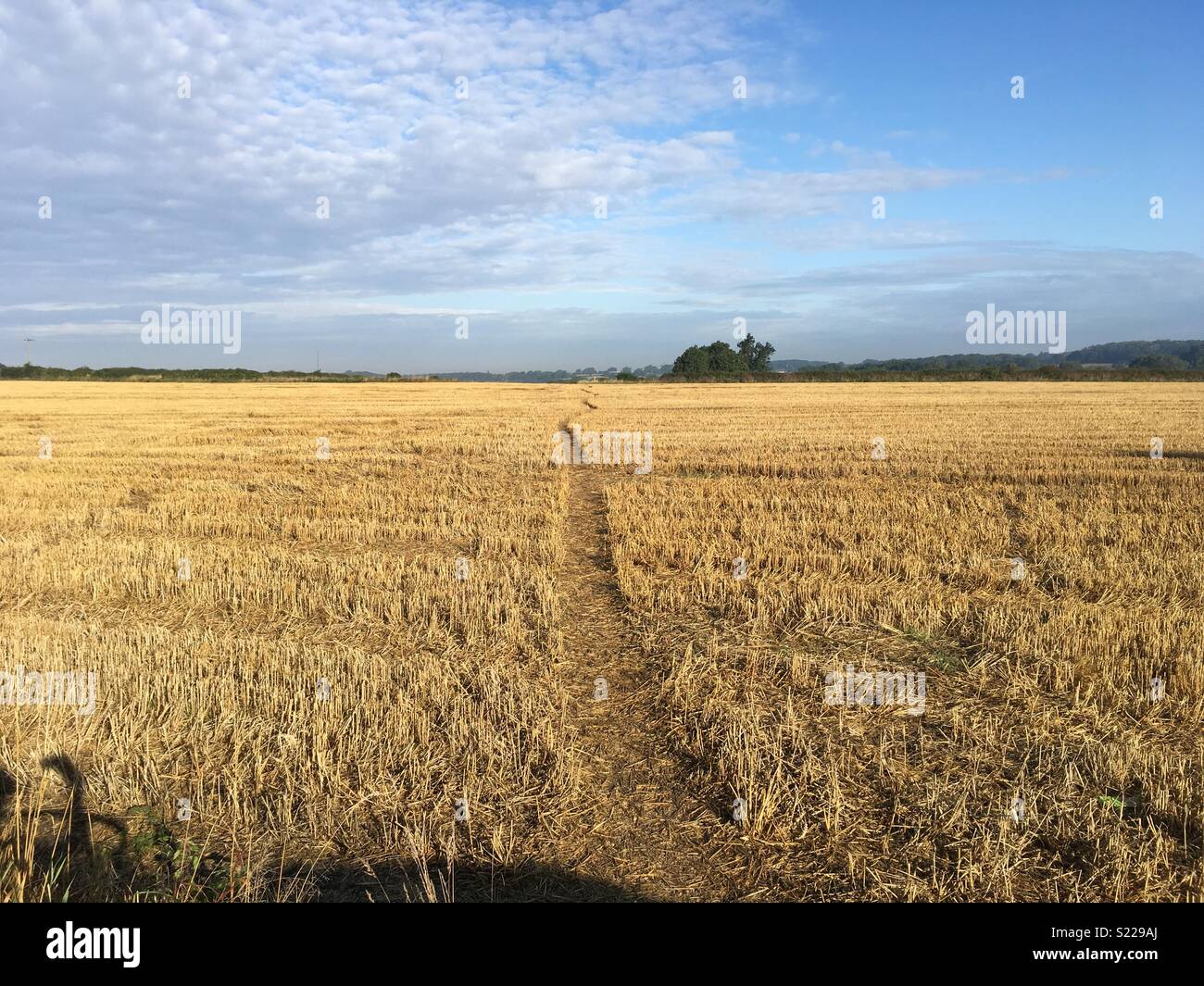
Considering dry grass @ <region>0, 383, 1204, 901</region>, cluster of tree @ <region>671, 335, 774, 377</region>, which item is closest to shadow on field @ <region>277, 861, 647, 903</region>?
dry grass @ <region>0, 383, 1204, 901</region>

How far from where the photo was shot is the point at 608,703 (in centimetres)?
609

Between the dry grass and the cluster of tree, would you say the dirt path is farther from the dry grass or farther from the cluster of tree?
the cluster of tree

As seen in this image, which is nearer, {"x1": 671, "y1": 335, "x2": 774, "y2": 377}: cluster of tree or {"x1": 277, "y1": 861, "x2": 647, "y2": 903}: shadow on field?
{"x1": 277, "y1": 861, "x2": 647, "y2": 903}: shadow on field

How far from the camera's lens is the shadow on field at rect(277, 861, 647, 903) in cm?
372

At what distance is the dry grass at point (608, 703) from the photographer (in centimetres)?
400

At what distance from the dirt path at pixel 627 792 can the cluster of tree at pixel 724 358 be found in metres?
133

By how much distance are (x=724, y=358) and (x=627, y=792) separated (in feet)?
461

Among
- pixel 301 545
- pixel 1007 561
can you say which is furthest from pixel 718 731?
pixel 301 545

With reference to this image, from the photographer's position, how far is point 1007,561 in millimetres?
9883

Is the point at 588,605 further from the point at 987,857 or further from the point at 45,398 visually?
the point at 45,398

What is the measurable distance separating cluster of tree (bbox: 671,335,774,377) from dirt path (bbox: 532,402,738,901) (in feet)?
437

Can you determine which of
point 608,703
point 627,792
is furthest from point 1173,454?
point 627,792

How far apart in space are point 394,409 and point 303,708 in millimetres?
37374
